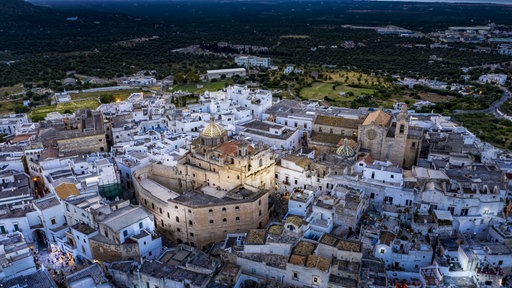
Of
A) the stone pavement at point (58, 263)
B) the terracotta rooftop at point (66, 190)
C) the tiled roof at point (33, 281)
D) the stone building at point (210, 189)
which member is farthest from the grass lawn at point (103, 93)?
the tiled roof at point (33, 281)

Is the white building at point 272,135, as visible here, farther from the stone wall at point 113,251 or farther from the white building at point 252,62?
the white building at point 252,62

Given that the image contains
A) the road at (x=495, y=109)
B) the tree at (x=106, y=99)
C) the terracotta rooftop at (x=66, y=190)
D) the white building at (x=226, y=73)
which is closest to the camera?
the terracotta rooftop at (x=66, y=190)

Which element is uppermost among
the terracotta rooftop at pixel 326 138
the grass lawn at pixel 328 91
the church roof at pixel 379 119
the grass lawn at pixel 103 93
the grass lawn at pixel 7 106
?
the church roof at pixel 379 119

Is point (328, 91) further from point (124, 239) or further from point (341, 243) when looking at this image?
point (124, 239)

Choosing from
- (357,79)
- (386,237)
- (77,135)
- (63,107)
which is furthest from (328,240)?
(357,79)

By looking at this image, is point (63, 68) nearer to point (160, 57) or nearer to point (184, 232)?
point (160, 57)

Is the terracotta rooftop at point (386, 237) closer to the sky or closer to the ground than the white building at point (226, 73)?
closer to the sky

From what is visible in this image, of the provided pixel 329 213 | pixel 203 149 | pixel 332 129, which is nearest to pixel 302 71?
pixel 332 129
